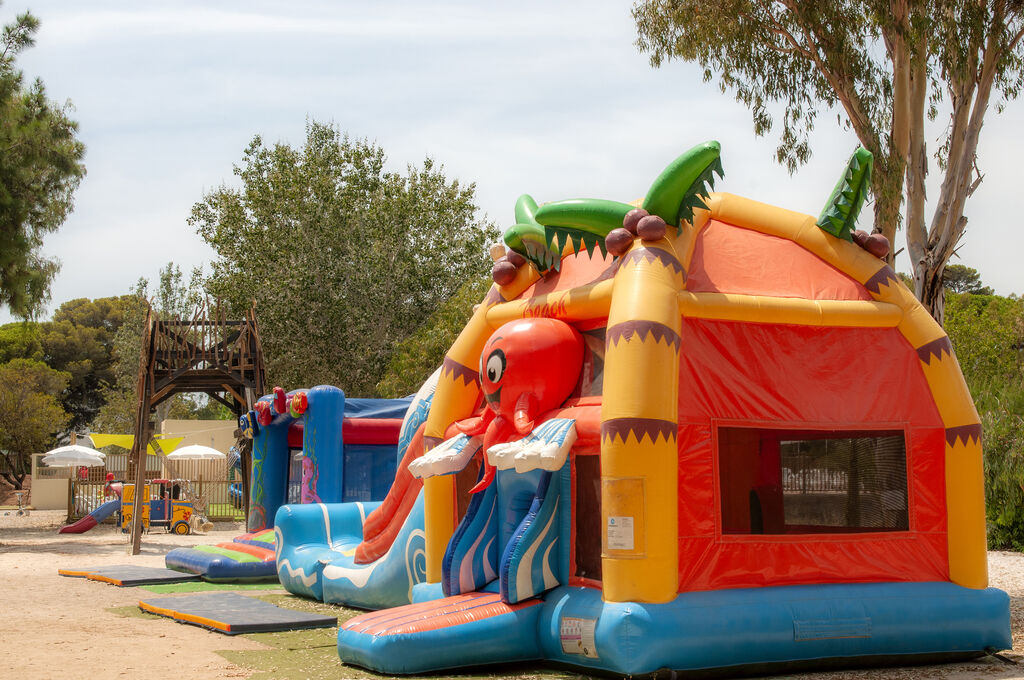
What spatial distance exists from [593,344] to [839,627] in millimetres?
2720

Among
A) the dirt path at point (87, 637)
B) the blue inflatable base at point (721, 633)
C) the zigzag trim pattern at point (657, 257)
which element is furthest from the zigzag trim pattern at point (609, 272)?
the dirt path at point (87, 637)

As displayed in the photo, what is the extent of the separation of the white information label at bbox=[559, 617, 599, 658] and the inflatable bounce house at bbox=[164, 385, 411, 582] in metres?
7.24

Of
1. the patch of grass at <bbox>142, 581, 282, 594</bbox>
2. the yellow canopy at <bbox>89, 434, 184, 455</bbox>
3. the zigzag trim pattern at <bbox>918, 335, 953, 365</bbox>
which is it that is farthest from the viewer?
the yellow canopy at <bbox>89, 434, 184, 455</bbox>

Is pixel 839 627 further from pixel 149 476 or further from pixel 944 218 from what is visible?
pixel 149 476

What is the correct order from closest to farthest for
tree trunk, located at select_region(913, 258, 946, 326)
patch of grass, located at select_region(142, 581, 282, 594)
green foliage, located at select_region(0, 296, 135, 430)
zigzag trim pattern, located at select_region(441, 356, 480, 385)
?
zigzag trim pattern, located at select_region(441, 356, 480, 385) → patch of grass, located at select_region(142, 581, 282, 594) → tree trunk, located at select_region(913, 258, 946, 326) → green foliage, located at select_region(0, 296, 135, 430)

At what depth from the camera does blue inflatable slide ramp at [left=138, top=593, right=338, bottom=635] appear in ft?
30.4

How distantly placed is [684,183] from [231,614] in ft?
18.7

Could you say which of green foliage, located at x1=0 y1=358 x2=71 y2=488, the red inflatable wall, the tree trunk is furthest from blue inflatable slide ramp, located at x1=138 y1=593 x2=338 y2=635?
green foliage, located at x1=0 y1=358 x2=71 y2=488

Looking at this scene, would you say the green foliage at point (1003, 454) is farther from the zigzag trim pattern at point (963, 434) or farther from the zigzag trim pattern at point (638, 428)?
the zigzag trim pattern at point (638, 428)

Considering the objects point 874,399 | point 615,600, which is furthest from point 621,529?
point 874,399

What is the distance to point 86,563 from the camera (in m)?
16.7

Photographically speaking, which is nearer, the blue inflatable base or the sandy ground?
the blue inflatable base

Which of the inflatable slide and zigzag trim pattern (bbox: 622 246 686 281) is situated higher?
zigzag trim pattern (bbox: 622 246 686 281)

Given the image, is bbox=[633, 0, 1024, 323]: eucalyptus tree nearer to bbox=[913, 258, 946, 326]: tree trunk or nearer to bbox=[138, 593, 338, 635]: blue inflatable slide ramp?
bbox=[913, 258, 946, 326]: tree trunk
